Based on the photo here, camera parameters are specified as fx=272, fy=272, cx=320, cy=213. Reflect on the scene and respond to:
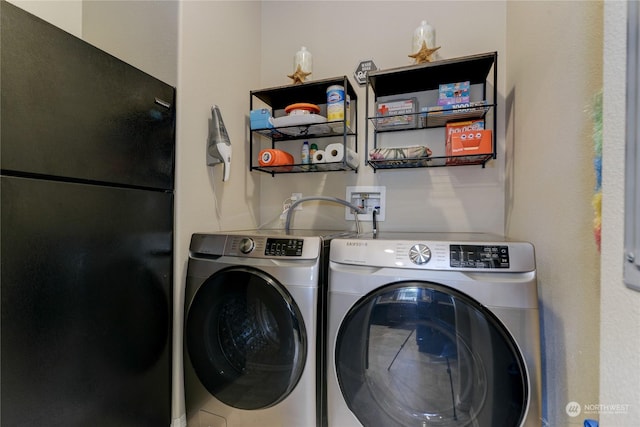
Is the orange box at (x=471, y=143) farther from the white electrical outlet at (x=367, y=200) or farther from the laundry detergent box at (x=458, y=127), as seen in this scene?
the white electrical outlet at (x=367, y=200)

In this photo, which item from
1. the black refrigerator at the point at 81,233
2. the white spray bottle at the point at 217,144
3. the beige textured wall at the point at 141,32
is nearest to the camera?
the black refrigerator at the point at 81,233

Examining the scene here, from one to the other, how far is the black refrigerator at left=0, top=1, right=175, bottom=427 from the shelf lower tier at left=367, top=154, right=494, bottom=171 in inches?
38.9

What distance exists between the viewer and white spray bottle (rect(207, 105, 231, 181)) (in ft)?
3.97

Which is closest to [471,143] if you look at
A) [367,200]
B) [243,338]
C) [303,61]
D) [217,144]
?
[367,200]

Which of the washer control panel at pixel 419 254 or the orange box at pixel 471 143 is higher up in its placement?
the orange box at pixel 471 143

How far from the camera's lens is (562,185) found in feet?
2.60

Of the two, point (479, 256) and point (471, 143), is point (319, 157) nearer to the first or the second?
point (471, 143)

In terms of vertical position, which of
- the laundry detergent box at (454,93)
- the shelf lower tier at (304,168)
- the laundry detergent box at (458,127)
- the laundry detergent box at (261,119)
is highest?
the laundry detergent box at (454,93)

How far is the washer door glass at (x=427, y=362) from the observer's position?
0.77 meters

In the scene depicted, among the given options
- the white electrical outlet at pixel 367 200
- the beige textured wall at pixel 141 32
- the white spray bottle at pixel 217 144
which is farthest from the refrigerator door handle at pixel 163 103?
the white electrical outlet at pixel 367 200

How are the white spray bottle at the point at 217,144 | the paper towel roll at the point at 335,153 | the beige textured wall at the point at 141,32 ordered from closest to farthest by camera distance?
the beige textured wall at the point at 141,32, the white spray bottle at the point at 217,144, the paper towel roll at the point at 335,153

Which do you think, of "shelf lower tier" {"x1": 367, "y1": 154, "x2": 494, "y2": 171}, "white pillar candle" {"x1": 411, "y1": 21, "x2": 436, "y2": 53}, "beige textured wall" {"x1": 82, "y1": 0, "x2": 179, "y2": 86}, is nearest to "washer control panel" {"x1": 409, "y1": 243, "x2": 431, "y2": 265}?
"shelf lower tier" {"x1": 367, "y1": 154, "x2": 494, "y2": 171}

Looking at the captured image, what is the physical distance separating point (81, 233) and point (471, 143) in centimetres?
148

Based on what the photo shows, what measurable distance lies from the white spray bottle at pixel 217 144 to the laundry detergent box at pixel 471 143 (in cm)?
102
